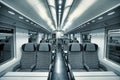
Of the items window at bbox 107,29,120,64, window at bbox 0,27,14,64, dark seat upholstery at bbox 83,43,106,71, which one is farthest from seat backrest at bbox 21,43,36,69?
window at bbox 107,29,120,64

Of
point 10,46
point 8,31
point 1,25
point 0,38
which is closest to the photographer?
point 1,25

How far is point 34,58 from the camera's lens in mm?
3891

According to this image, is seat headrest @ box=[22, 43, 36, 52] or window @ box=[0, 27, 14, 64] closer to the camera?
window @ box=[0, 27, 14, 64]

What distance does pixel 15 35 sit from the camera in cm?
392

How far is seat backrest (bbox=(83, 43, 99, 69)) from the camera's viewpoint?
3.92 metres

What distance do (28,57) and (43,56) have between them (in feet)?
1.64

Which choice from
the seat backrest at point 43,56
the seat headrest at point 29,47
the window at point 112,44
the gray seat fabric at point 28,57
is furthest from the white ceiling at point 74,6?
the seat backrest at point 43,56

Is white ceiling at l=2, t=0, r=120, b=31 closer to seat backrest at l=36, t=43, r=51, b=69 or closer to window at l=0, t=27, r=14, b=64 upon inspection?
window at l=0, t=27, r=14, b=64

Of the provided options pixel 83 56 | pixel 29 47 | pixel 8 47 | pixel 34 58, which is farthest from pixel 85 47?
pixel 8 47

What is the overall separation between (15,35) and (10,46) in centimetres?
40

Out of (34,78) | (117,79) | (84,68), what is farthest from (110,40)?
(34,78)

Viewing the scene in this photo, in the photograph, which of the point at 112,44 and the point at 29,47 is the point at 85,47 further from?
the point at 29,47

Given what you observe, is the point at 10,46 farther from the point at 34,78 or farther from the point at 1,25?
the point at 34,78

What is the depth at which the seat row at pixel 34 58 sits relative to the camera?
3.79 metres
